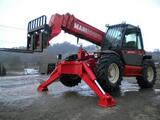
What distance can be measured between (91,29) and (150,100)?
12.5 ft

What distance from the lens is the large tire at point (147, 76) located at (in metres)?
13.2

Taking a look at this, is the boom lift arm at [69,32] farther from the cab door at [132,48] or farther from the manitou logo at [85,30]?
the cab door at [132,48]

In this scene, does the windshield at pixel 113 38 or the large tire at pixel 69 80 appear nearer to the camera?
the windshield at pixel 113 38

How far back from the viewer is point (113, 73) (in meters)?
10.8

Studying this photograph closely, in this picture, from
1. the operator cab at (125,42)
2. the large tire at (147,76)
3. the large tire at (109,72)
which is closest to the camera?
the large tire at (109,72)

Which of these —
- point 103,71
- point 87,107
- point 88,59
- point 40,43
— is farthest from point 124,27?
point 87,107

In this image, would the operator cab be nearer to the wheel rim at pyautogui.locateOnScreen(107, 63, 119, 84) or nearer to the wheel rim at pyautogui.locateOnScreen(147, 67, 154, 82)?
the wheel rim at pyautogui.locateOnScreen(147, 67, 154, 82)

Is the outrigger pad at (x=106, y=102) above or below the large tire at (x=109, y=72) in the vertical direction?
below

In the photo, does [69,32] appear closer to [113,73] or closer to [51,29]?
[51,29]

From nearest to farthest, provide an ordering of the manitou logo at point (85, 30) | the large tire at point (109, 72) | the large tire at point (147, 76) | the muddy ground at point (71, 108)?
the muddy ground at point (71, 108)
the large tire at point (109, 72)
the manitou logo at point (85, 30)
the large tire at point (147, 76)

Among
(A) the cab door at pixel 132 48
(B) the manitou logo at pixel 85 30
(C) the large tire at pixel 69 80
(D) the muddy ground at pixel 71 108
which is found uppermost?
(B) the manitou logo at pixel 85 30

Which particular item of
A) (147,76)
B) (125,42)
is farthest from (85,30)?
(147,76)

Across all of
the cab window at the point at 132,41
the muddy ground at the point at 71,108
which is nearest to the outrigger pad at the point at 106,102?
the muddy ground at the point at 71,108

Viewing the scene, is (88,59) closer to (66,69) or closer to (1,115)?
(66,69)
